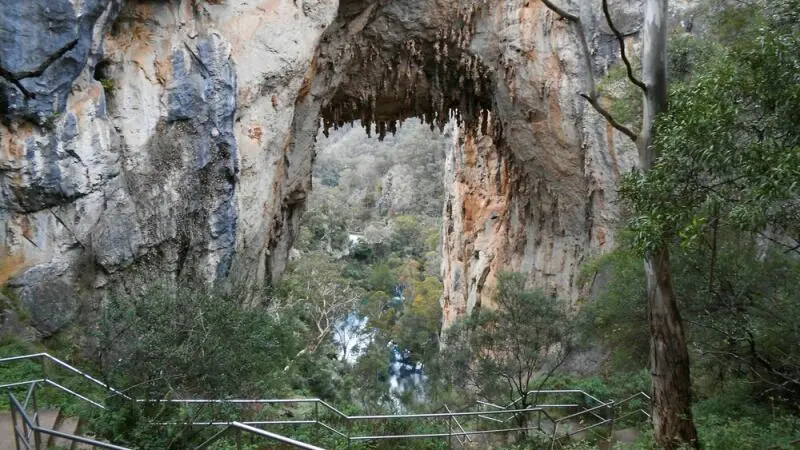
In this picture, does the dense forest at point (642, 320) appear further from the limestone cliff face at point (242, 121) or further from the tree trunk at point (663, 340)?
the limestone cliff face at point (242, 121)

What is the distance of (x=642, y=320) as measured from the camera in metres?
11.6

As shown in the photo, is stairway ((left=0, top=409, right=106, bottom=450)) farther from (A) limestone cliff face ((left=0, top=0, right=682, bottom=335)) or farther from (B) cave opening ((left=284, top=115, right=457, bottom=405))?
(B) cave opening ((left=284, top=115, right=457, bottom=405))

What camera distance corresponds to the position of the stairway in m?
5.82

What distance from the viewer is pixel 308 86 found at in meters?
14.2

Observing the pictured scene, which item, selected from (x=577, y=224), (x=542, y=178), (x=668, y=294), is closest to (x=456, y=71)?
(x=542, y=178)

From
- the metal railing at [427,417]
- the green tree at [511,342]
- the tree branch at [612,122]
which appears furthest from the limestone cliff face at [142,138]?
the tree branch at [612,122]

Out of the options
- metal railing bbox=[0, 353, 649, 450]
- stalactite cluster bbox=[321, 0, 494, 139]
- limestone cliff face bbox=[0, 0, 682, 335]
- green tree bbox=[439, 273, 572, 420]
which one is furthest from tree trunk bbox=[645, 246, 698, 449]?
stalactite cluster bbox=[321, 0, 494, 139]

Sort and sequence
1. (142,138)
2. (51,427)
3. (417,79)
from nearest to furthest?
(51,427) → (142,138) → (417,79)

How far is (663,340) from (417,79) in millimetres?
10705

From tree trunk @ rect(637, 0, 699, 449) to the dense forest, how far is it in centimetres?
8

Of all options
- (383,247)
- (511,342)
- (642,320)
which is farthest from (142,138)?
(383,247)

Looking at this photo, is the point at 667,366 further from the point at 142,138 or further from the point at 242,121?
the point at 142,138

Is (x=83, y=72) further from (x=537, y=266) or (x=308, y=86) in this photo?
(x=537, y=266)

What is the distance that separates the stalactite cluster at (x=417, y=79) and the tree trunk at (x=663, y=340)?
871cm
